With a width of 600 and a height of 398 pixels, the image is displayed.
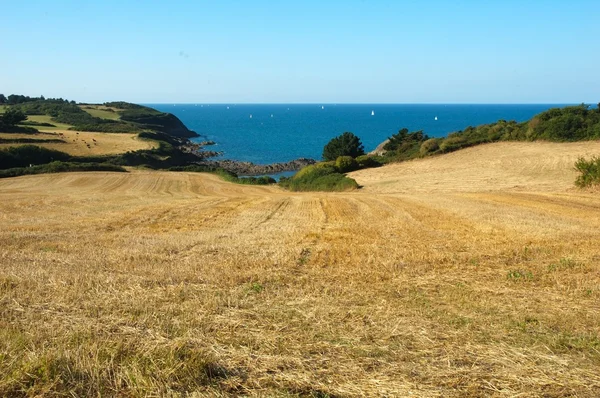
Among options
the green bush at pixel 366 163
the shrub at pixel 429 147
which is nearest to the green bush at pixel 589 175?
the shrub at pixel 429 147

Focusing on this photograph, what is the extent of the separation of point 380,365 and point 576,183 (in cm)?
3133

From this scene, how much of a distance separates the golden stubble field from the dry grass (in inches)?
2484

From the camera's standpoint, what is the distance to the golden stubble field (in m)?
5.02

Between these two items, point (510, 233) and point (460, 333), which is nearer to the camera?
point (460, 333)

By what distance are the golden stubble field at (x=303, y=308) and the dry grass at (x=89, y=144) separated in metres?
63.1

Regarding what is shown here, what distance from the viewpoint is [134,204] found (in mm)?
28938

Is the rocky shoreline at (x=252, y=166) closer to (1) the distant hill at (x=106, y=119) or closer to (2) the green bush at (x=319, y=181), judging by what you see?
(1) the distant hill at (x=106, y=119)

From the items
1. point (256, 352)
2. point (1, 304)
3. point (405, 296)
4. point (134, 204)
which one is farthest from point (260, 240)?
point (134, 204)

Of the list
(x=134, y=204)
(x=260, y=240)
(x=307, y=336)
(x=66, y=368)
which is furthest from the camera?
(x=134, y=204)

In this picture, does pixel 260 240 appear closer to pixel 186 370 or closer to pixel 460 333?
pixel 460 333

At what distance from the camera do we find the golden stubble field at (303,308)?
502 cm

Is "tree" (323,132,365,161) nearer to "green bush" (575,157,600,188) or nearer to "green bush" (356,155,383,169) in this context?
"green bush" (356,155,383,169)

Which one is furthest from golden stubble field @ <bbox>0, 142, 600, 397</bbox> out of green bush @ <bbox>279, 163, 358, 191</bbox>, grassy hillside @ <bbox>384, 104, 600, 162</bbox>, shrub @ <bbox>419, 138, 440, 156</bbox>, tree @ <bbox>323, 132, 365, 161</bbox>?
tree @ <bbox>323, 132, 365, 161</bbox>

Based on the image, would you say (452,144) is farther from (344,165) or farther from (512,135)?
(344,165)
